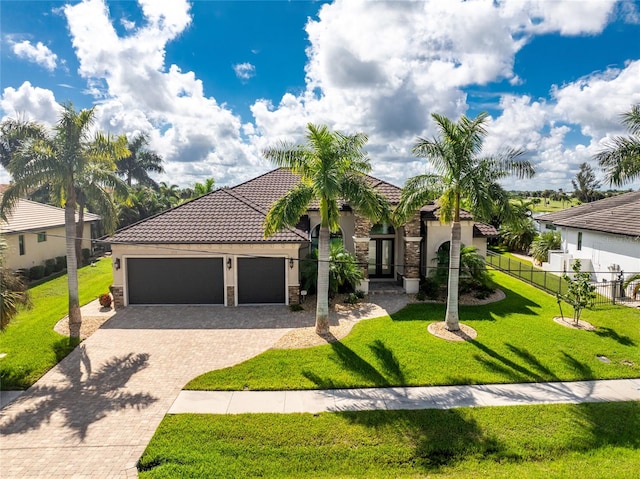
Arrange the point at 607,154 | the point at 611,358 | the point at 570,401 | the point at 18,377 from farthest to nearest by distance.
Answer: the point at 607,154 < the point at 611,358 < the point at 18,377 < the point at 570,401

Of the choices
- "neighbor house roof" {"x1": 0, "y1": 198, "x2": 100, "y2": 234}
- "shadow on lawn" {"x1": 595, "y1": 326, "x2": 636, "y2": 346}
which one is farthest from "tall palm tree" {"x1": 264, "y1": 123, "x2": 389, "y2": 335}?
"neighbor house roof" {"x1": 0, "y1": 198, "x2": 100, "y2": 234}

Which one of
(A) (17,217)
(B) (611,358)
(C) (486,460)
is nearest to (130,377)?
(C) (486,460)

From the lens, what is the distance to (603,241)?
880 inches

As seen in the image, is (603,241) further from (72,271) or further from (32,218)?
(32,218)

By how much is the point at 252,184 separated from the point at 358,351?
49.6ft

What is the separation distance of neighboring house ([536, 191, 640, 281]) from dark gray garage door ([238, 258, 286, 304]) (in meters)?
15.6

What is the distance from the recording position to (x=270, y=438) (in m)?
8.22

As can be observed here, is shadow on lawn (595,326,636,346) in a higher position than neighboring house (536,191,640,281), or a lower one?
lower

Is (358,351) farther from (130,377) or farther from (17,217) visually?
(17,217)

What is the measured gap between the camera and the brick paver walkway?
303 inches

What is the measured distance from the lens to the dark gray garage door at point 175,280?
17625mm

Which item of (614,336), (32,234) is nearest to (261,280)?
(614,336)

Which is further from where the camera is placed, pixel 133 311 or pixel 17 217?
pixel 17 217

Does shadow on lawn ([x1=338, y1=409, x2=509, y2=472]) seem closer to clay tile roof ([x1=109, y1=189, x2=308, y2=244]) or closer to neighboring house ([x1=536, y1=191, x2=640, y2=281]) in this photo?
clay tile roof ([x1=109, y1=189, x2=308, y2=244])
